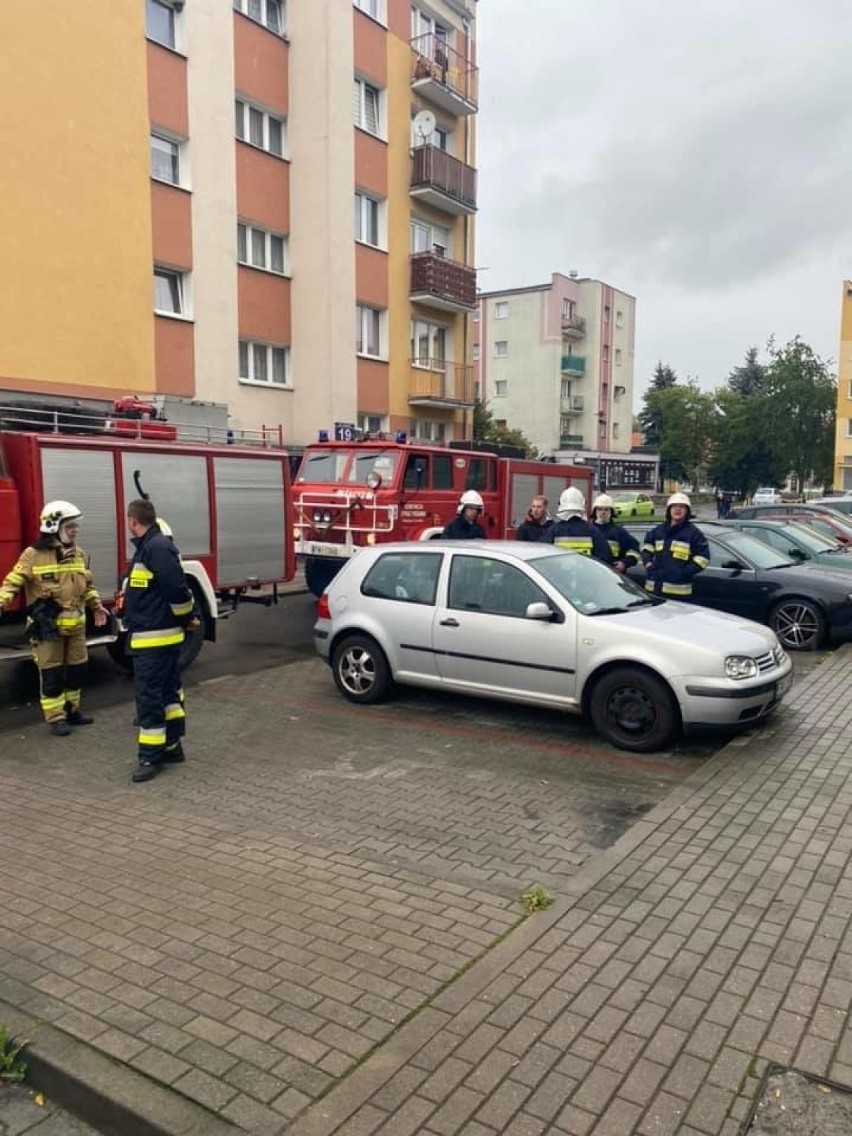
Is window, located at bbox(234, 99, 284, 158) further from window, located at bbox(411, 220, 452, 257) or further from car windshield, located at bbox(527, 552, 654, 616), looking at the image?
car windshield, located at bbox(527, 552, 654, 616)

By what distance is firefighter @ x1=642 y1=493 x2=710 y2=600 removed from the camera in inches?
334

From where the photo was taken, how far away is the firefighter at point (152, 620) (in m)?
5.89

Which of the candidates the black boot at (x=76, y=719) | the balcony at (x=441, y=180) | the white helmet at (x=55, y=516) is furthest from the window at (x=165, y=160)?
the black boot at (x=76, y=719)

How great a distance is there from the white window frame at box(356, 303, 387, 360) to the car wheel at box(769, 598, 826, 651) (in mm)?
14519

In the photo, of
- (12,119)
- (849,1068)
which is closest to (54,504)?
(849,1068)

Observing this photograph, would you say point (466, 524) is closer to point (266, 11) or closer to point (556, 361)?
point (266, 11)

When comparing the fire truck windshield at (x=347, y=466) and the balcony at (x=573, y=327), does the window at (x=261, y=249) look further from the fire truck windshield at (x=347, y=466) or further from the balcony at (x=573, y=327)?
the balcony at (x=573, y=327)

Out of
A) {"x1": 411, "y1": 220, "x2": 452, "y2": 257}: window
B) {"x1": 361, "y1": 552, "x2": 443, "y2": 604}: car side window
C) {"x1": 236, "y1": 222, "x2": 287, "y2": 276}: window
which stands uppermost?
{"x1": 411, "y1": 220, "x2": 452, "y2": 257}: window

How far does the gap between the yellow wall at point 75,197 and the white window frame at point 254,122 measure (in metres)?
3.26

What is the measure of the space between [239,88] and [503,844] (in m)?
19.4

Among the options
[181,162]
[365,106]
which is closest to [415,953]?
[181,162]

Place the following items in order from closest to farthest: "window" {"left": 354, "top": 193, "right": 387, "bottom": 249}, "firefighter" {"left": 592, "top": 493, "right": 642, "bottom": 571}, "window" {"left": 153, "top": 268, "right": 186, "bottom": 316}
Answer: "firefighter" {"left": 592, "top": 493, "right": 642, "bottom": 571}
"window" {"left": 153, "top": 268, "right": 186, "bottom": 316}
"window" {"left": 354, "top": 193, "right": 387, "bottom": 249}

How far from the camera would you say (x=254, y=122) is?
797 inches

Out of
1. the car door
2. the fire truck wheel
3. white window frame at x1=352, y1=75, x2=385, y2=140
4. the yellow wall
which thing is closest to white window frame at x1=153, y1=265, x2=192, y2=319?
the yellow wall
